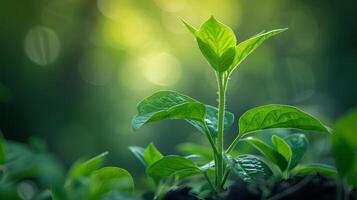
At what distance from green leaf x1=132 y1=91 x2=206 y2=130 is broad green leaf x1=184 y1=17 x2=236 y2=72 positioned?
0.20ft

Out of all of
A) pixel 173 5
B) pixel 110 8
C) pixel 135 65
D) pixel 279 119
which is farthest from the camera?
pixel 173 5

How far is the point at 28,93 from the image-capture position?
4.05 meters

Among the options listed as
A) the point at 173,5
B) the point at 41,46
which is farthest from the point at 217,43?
the point at 173,5

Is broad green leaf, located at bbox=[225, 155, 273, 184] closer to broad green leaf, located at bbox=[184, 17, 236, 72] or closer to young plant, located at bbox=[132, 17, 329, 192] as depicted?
young plant, located at bbox=[132, 17, 329, 192]

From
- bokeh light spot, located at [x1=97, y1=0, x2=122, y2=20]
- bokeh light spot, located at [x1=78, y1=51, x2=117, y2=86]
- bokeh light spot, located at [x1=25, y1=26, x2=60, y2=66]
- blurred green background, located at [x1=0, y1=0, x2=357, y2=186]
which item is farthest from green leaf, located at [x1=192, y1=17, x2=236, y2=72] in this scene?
bokeh light spot, located at [x1=97, y1=0, x2=122, y2=20]

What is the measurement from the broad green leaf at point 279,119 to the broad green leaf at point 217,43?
0.22ft

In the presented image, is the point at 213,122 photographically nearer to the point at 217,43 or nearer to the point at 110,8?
the point at 217,43

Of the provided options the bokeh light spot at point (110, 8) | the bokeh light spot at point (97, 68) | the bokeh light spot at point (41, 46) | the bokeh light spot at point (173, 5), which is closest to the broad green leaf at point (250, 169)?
the bokeh light spot at point (41, 46)

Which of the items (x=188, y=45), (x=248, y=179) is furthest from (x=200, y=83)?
(x=248, y=179)

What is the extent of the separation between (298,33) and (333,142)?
623cm

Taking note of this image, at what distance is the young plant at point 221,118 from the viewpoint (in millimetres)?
449

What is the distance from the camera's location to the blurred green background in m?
3.84

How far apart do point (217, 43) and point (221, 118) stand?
0.26 feet

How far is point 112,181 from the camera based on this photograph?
46cm
